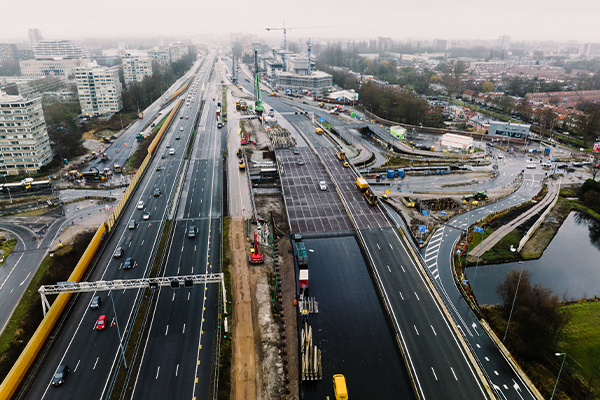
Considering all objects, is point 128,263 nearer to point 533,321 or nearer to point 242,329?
point 242,329

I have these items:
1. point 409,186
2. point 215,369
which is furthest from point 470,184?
point 215,369

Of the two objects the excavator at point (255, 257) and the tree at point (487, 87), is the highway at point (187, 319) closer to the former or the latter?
the excavator at point (255, 257)

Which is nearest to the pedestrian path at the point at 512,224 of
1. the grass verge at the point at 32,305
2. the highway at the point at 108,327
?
the highway at the point at 108,327

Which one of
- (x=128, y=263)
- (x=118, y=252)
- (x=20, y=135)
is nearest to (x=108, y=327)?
(x=128, y=263)

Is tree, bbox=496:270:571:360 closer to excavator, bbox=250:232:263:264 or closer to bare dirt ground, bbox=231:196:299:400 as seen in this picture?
bare dirt ground, bbox=231:196:299:400

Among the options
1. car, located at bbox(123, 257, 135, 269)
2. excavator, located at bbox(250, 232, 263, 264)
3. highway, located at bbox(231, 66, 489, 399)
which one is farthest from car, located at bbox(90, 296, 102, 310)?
highway, located at bbox(231, 66, 489, 399)
